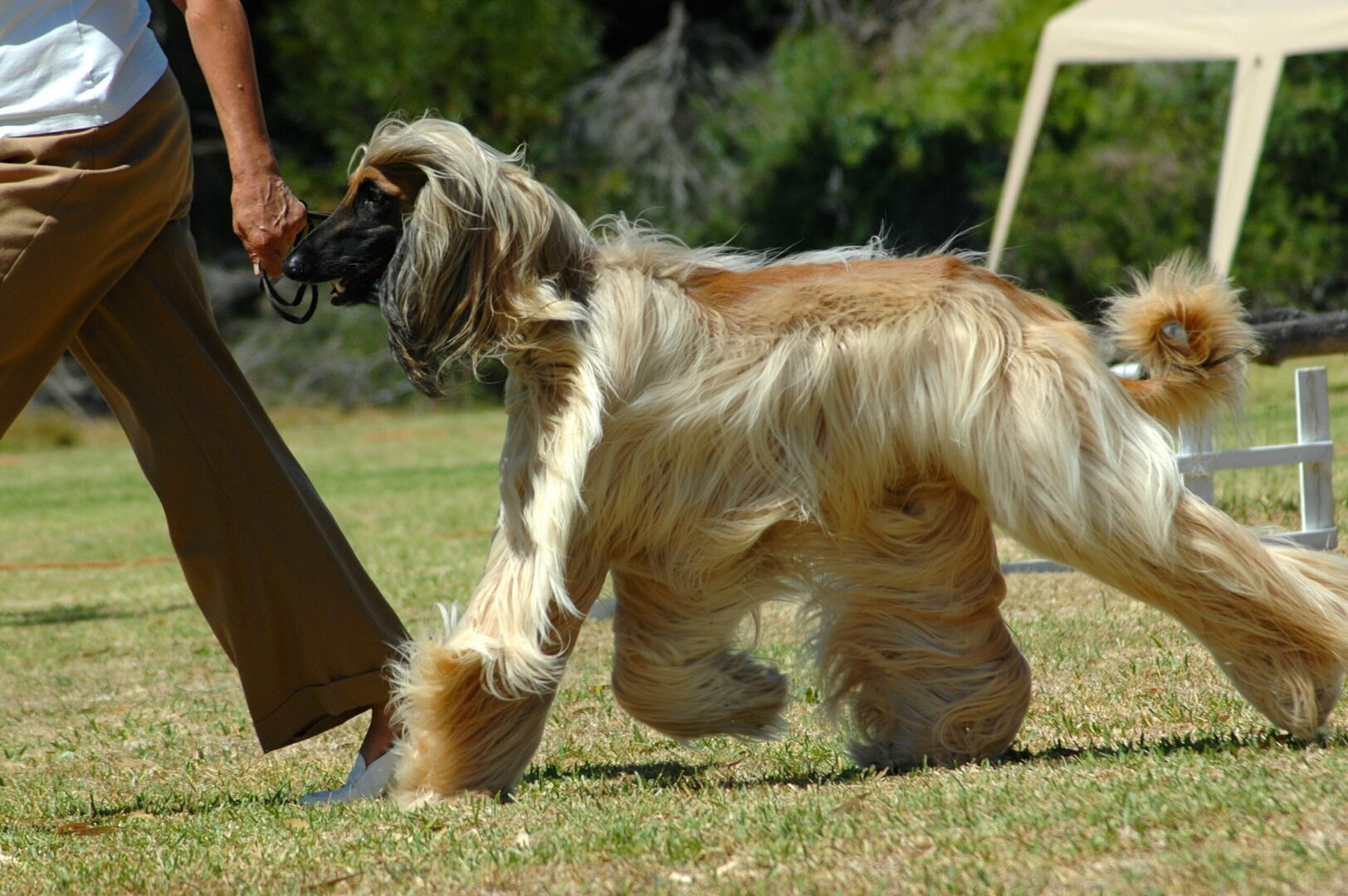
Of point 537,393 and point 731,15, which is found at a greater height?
point 537,393

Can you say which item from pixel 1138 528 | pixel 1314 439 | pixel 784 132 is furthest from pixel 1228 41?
pixel 1138 528

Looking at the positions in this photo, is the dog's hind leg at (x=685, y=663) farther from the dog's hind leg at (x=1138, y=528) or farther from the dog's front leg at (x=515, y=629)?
the dog's hind leg at (x=1138, y=528)

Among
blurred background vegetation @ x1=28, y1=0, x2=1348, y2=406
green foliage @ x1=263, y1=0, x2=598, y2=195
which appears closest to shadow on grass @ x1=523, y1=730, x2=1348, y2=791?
blurred background vegetation @ x1=28, y1=0, x2=1348, y2=406

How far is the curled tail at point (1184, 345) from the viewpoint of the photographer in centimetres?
363

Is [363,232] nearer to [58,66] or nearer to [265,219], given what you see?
[265,219]

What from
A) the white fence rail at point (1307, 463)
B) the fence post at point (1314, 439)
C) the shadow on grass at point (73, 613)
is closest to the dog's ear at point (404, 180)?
the white fence rail at point (1307, 463)

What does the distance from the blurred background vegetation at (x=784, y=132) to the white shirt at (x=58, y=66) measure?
527 inches

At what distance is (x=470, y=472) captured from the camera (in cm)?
1235

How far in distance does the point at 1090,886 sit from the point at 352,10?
16.8 m

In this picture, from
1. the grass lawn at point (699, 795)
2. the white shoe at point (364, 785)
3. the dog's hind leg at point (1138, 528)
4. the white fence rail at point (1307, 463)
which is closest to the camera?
the grass lawn at point (699, 795)

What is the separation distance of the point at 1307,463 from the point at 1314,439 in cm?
23

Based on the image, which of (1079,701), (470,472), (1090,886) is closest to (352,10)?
(470,472)

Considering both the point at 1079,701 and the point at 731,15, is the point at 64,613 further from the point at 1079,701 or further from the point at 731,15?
the point at 731,15

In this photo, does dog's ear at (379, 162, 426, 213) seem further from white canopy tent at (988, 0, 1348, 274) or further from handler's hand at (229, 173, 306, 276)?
white canopy tent at (988, 0, 1348, 274)
